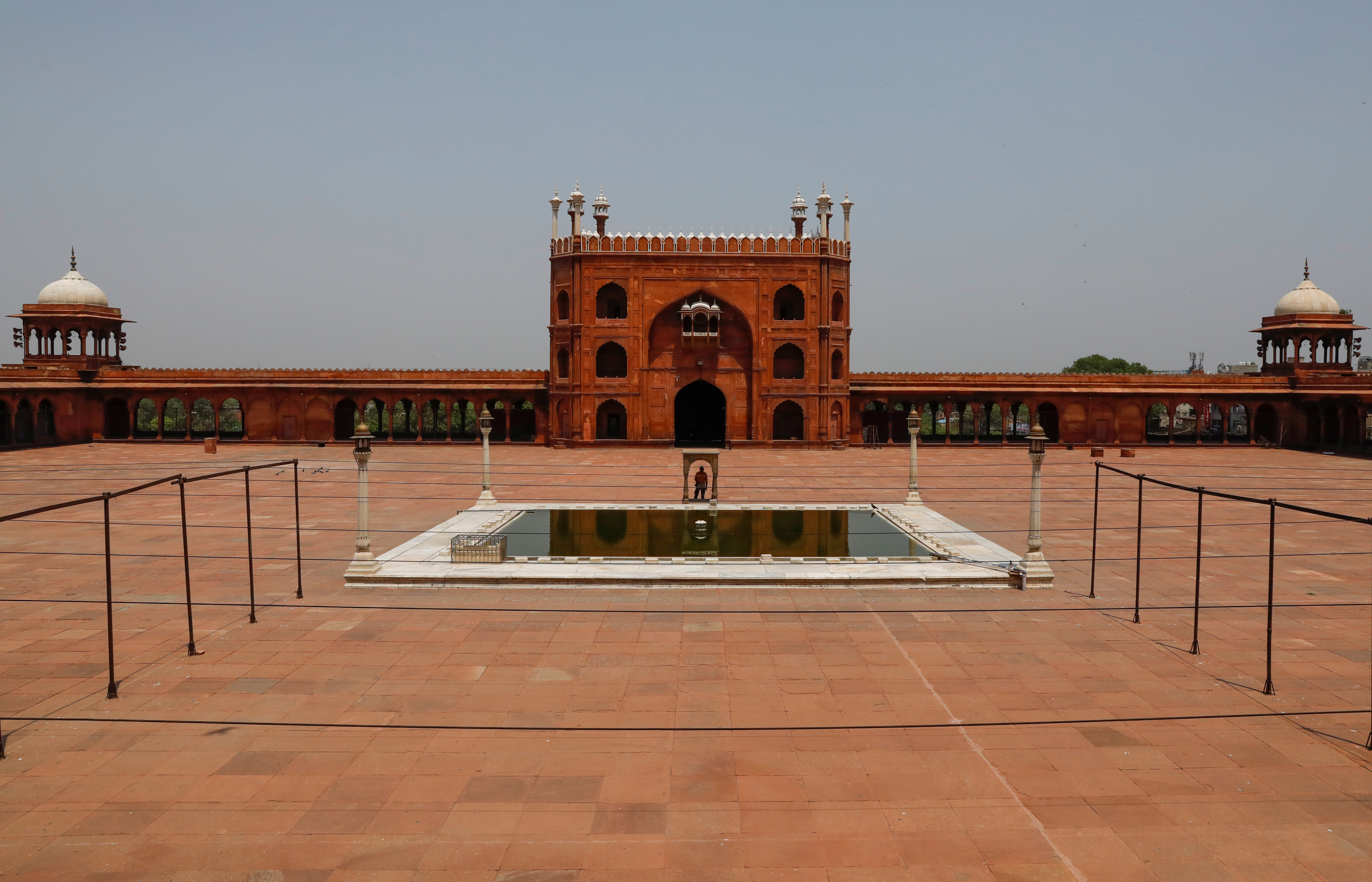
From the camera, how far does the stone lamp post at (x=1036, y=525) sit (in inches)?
492

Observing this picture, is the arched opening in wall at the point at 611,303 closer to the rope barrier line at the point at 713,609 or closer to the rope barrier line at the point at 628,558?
the rope barrier line at the point at 628,558

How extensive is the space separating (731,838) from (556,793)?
134cm

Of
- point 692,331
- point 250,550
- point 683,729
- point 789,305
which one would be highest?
point 789,305

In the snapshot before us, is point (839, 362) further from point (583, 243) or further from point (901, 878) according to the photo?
point (901, 878)

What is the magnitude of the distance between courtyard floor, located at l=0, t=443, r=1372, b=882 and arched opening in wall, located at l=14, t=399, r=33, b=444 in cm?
2553

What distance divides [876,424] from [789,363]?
17.8ft

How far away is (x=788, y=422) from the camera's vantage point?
→ 118 ft

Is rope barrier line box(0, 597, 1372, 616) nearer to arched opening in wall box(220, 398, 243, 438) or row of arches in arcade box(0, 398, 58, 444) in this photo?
row of arches in arcade box(0, 398, 58, 444)

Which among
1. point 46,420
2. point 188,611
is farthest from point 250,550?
point 46,420

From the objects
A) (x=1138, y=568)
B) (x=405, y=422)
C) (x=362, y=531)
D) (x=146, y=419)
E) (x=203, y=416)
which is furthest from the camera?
(x=203, y=416)

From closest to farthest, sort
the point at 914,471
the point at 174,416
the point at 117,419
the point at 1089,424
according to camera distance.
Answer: the point at 914,471 → the point at 1089,424 → the point at 117,419 → the point at 174,416

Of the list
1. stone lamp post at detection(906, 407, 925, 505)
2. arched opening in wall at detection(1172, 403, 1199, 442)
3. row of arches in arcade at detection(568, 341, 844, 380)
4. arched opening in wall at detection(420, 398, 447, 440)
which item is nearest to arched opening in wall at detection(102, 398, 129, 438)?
arched opening in wall at detection(420, 398, 447, 440)

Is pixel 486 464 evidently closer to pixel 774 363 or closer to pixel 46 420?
pixel 774 363

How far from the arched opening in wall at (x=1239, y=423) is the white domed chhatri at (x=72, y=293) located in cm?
4798
